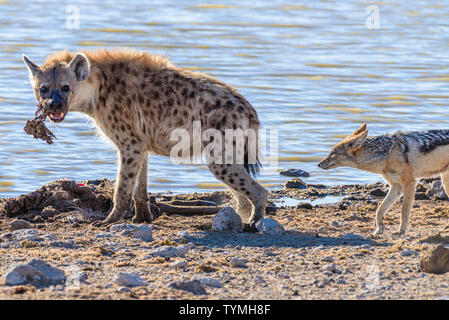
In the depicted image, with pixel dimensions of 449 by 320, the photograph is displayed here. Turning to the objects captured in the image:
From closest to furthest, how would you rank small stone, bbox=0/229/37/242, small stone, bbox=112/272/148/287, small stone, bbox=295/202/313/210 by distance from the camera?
1. small stone, bbox=112/272/148/287
2. small stone, bbox=0/229/37/242
3. small stone, bbox=295/202/313/210

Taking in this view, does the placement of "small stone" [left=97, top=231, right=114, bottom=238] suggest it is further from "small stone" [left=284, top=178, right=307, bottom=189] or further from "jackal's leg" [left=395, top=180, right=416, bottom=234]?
"small stone" [left=284, top=178, right=307, bottom=189]

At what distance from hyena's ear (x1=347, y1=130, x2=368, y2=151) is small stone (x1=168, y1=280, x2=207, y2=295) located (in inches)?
87.1

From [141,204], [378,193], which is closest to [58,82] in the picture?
[141,204]

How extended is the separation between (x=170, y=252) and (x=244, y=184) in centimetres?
112

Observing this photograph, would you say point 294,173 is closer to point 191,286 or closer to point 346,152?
point 346,152

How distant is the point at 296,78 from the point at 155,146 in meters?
6.36

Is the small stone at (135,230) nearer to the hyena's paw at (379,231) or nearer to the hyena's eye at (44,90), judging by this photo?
the hyena's eye at (44,90)

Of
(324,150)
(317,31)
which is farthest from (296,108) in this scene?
(317,31)

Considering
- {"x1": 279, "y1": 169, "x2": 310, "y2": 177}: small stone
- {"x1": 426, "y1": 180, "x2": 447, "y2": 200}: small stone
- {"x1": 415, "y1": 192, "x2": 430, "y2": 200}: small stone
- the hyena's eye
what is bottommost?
{"x1": 415, "y1": 192, "x2": 430, "y2": 200}: small stone

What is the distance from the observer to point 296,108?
35.7 feet

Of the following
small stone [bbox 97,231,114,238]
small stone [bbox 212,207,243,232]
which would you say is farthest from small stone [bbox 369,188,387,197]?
small stone [bbox 97,231,114,238]

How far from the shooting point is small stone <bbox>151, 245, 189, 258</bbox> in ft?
17.9

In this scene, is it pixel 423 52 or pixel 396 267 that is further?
pixel 423 52
